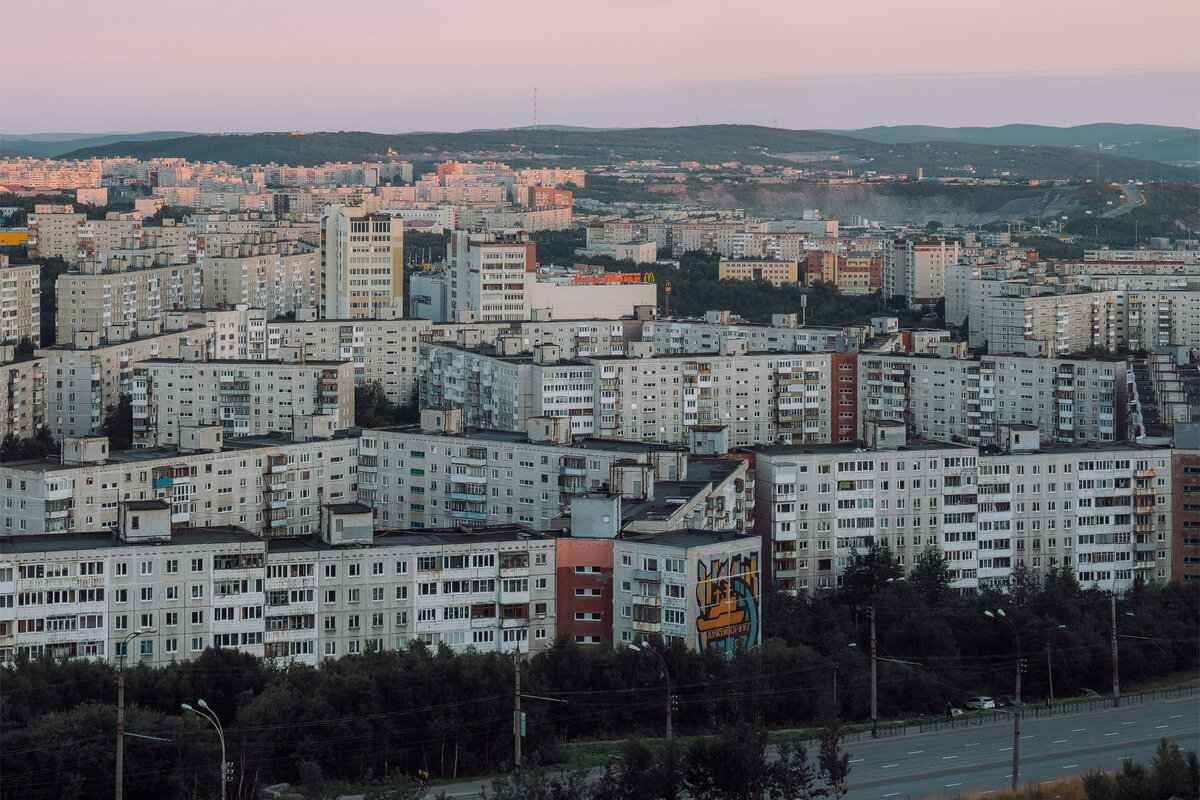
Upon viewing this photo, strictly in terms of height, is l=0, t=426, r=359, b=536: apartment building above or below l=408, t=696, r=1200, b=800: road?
above

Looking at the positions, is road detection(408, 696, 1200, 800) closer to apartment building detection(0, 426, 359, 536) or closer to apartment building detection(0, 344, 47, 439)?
apartment building detection(0, 426, 359, 536)

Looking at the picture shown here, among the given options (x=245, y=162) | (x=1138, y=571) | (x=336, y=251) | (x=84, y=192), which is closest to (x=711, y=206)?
(x=245, y=162)

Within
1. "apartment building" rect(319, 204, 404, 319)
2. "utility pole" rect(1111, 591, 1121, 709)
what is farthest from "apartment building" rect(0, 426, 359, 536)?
"apartment building" rect(319, 204, 404, 319)

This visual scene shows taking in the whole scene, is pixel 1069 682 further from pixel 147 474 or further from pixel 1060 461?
pixel 147 474

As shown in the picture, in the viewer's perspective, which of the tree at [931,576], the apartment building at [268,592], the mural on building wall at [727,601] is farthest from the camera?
the tree at [931,576]

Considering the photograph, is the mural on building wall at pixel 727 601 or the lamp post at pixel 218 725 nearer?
the lamp post at pixel 218 725

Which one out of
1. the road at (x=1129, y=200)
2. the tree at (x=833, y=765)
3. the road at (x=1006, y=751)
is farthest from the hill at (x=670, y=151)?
the tree at (x=833, y=765)

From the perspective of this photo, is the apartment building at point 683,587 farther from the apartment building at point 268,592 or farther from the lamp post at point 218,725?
the lamp post at point 218,725
